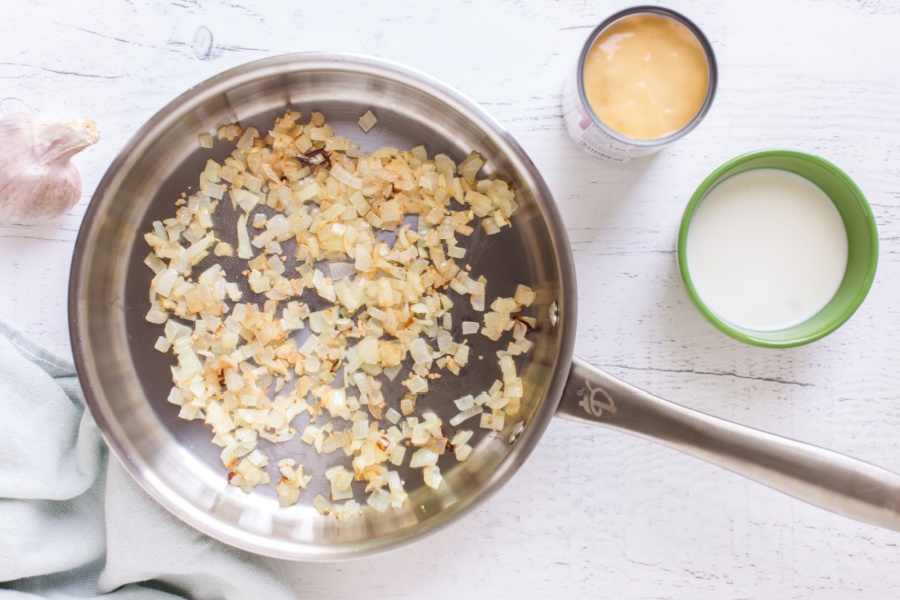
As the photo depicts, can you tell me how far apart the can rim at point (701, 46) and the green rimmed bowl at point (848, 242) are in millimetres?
92

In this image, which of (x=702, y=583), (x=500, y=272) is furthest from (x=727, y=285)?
(x=702, y=583)

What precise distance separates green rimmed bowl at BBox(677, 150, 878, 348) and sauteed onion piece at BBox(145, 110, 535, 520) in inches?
10.3

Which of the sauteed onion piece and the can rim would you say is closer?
the can rim

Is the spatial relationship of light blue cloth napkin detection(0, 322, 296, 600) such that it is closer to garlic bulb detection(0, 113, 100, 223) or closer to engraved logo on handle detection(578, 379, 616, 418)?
garlic bulb detection(0, 113, 100, 223)

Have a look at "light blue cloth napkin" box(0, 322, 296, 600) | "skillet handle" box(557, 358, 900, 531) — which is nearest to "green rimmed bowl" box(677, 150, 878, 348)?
"skillet handle" box(557, 358, 900, 531)

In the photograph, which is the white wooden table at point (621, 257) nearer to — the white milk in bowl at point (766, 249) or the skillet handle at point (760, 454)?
the white milk in bowl at point (766, 249)

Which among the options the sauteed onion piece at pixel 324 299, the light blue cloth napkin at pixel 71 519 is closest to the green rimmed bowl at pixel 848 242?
the sauteed onion piece at pixel 324 299

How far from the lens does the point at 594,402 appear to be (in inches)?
36.6

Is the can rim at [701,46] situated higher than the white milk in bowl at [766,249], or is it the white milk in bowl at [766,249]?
the can rim at [701,46]

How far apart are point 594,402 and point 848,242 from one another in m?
0.45

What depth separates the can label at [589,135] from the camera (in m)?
0.94

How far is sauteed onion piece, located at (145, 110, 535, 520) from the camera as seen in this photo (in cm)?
107

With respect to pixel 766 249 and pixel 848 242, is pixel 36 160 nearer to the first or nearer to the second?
pixel 766 249

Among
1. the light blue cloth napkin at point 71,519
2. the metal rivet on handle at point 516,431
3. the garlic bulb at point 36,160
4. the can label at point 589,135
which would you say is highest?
the can label at point 589,135
